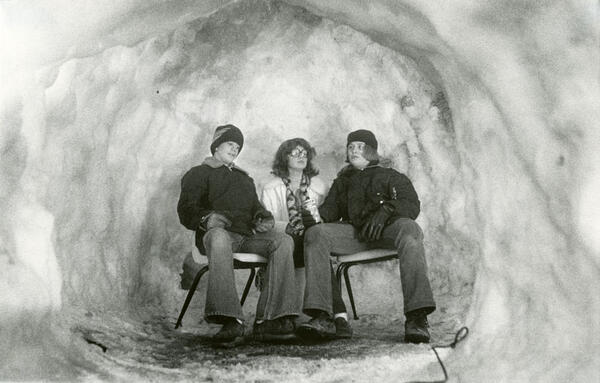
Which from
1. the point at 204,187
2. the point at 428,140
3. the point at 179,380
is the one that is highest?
the point at 428,140

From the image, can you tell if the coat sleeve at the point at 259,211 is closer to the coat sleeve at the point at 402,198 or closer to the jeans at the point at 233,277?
the jeans at the point at 233,277

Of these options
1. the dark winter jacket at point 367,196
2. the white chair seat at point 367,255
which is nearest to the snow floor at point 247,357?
the white chair seat at point 367,255

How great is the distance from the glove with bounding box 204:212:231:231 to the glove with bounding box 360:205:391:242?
2.16ft

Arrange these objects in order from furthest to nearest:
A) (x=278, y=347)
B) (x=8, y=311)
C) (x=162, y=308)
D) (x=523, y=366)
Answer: (x=162, y=308), (x=278, y=347), (x=523, y=366), (x=8, y=311)

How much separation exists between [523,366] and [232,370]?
3.66 ft

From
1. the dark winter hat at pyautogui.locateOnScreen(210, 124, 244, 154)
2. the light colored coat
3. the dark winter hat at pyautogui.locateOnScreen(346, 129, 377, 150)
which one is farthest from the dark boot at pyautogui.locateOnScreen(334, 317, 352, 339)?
the dark winter hat at pyautogui.locateOnScreen(210, 124, 244, 154)

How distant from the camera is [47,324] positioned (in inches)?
106

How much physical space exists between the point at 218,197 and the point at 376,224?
31.6 inches

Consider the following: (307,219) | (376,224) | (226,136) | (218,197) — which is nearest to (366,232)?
(376,224)

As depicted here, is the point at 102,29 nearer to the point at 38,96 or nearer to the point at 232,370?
the point at 38,96

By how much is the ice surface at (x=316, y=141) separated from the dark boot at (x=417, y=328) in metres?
0.18

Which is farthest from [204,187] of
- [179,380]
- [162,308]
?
[179,380]

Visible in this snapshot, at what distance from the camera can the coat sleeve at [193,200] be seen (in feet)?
11.3

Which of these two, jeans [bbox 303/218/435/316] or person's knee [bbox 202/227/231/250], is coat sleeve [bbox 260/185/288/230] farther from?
person's knee [bbox 202/227/231/250]
